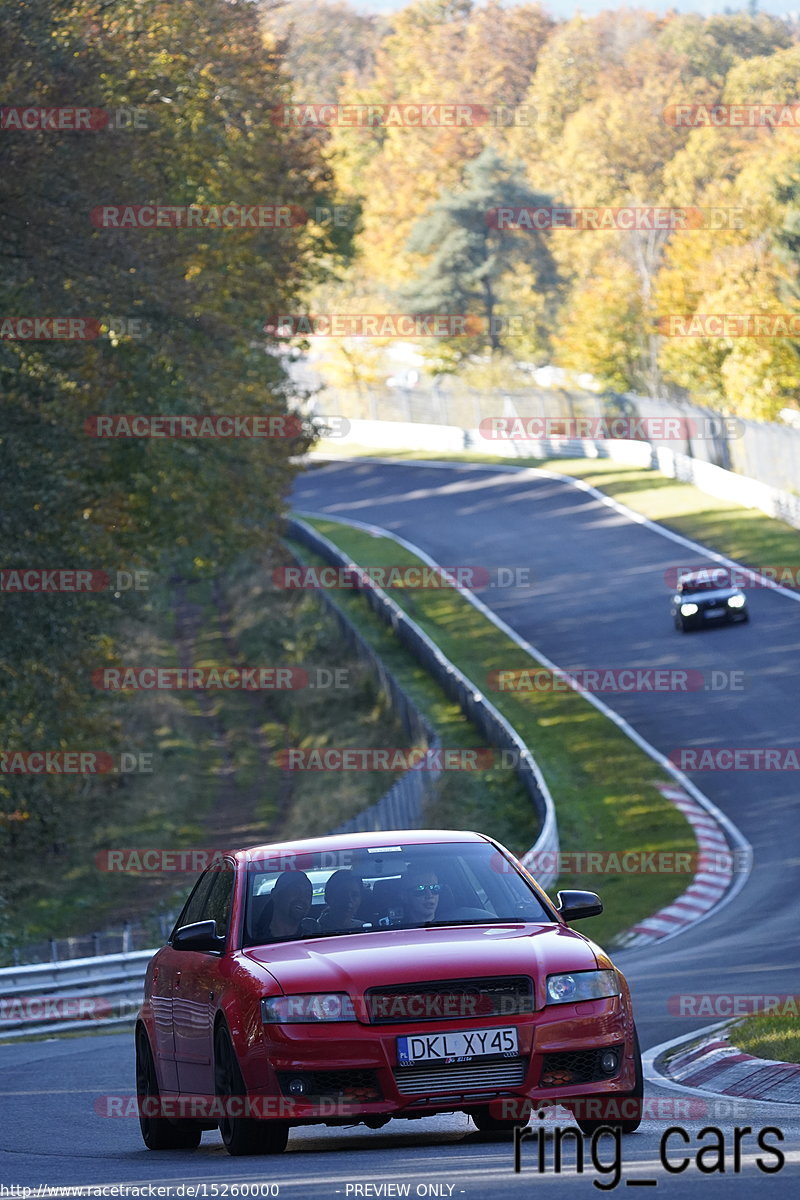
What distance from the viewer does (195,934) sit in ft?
27.9

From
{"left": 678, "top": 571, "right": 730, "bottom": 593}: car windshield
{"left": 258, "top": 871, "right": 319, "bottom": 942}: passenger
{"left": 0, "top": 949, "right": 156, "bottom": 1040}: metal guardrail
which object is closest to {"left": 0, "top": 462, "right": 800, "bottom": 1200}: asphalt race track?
{"left": 258, "top": 871, "right": 319, "bottom": 942}: passenger

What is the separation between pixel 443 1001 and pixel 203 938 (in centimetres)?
146

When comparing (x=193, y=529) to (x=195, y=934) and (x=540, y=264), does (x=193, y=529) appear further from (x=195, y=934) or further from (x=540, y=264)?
(x=540, y=264)

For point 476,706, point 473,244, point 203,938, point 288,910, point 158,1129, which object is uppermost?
point 473,244

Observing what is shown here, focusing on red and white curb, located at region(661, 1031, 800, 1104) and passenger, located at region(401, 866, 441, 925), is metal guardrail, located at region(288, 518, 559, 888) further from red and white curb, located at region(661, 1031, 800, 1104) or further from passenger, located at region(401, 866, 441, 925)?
passenger, located at region(401, 866, 441, 925)

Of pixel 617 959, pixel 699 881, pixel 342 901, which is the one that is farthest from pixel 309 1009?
pixel 699 881

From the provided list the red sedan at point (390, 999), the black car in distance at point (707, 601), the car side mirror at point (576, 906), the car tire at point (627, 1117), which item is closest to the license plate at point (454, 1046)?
the red sedan at point (390, 999)

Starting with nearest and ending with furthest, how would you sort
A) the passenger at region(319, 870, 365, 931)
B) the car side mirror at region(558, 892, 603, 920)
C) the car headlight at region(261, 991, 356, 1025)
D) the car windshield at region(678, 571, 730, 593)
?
the car headlight at region(261, 991, 356, 1025) < the passenger at region(319, 870, 365, 931) < the car side mirror at region(558, 892, 603, 920) < the car windshield at region(678, 571, 730, 593)

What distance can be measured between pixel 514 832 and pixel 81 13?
15.1 m

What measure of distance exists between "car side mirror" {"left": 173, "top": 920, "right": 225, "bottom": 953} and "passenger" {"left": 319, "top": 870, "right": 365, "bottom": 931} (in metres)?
0.52

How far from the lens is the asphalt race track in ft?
23.3

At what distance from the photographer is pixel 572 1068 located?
301 inches

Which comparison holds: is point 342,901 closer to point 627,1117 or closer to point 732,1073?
point 627,1117

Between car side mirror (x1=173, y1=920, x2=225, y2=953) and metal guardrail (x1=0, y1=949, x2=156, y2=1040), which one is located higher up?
car side mirror (x1=173, y1=920, x2=225, y2=953)
